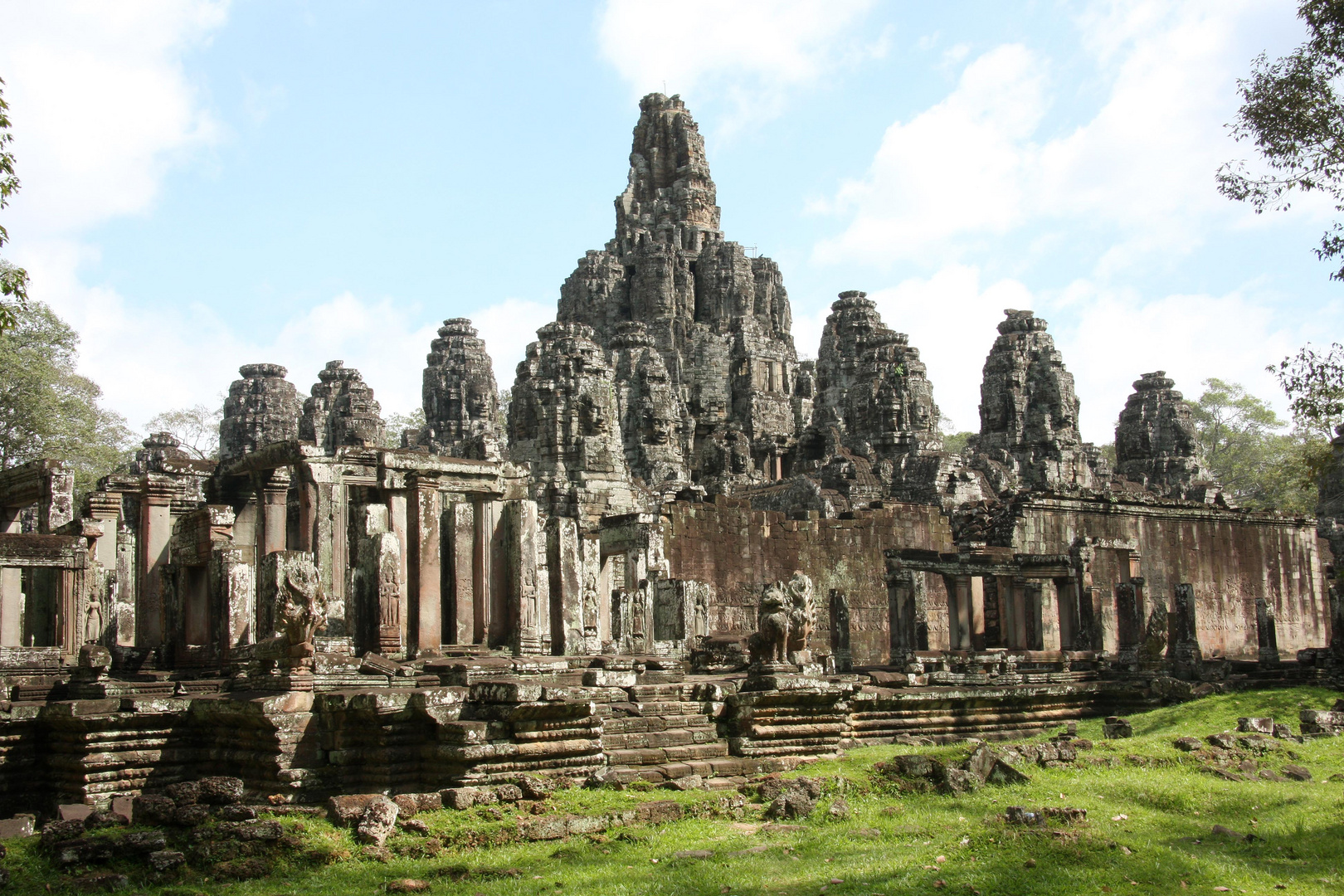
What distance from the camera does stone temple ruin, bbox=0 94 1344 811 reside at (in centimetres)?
1119

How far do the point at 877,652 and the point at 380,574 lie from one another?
15.2 meters

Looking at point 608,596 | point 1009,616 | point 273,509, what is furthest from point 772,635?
point 1009,616

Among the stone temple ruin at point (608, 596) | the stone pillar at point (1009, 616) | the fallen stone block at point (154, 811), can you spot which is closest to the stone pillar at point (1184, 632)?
the stone temple ruin at point (608, 596)

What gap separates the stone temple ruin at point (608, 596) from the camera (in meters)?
11.2

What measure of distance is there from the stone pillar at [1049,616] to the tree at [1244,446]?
36011mm

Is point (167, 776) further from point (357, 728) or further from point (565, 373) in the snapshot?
point (565, 373)

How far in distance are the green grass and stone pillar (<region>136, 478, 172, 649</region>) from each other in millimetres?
9507

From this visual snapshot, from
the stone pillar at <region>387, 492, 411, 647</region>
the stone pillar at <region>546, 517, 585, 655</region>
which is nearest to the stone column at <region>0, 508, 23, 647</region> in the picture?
the stone pillar at <region>387, 492, 411, 647</region>

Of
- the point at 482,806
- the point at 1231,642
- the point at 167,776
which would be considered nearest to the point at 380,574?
the point at 167,776

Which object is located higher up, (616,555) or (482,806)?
(616,555)

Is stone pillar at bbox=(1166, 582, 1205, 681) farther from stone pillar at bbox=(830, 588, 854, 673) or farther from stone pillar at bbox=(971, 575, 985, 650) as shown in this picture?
stone pillar at bbox=(830, 588, 854, 673)

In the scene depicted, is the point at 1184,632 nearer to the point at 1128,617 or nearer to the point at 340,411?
the point at 1128,617

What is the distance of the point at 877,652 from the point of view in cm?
2838

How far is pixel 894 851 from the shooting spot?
29.7ft
